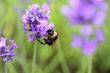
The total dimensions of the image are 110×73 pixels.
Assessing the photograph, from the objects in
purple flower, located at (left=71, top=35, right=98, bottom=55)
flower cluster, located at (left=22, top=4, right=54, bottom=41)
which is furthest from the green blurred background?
flower cluster, located at (left=22, top=4, right=54, bottom=41)

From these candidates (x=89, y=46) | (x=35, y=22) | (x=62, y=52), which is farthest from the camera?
(x=62, y=52)

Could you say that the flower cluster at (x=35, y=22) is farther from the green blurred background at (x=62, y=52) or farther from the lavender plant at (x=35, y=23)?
the green blurred background at (x=62, y=52)

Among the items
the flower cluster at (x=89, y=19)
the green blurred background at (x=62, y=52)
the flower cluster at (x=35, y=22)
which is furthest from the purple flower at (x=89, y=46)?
the green blurred background at (x=62, y=52)

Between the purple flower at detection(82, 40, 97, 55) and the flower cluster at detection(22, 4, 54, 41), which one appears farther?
the purple flower at detection(82, 40, 97, 55)

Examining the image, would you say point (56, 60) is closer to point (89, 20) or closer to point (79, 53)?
point (79, 53)

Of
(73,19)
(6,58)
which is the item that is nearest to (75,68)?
(73,19)

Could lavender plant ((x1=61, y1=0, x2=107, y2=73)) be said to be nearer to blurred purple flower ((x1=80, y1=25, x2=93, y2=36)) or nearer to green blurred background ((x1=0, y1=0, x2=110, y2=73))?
blurred purple flower ((x1=80, y1=25, x2=93, y2=36))

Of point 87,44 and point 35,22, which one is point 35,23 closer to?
point 35,22

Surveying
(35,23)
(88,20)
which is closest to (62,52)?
(88,20)
